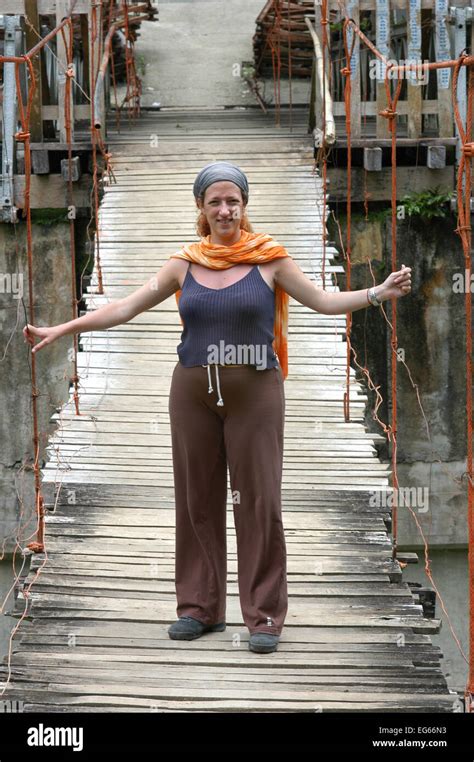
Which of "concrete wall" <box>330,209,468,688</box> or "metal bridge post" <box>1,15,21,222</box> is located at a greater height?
"metal bridge post" <box>1,15,21,222</box>

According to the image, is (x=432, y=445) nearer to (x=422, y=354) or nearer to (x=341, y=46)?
(x=422, y=354)

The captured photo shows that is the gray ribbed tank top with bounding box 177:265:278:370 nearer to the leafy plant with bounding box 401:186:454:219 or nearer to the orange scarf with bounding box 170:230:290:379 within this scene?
the orange scarf with bounding box 170:230:290:379

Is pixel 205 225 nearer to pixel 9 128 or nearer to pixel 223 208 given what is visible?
pixel 223 208

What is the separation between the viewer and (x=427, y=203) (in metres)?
8.27

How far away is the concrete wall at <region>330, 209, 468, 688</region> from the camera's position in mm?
8398

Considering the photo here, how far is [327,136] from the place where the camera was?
7.93m

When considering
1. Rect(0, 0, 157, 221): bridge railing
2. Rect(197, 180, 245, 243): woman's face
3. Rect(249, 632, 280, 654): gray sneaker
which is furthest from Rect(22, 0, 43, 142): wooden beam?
Rect(249, 632, 280, 654): gray sneaker

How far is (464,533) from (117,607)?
4714 mm

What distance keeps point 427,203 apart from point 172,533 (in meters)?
3.86

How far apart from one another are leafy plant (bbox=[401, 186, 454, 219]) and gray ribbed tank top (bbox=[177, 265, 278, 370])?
4.54m

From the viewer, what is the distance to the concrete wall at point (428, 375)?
8398 millimetres

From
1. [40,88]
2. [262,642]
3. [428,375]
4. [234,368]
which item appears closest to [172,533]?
[262,642]

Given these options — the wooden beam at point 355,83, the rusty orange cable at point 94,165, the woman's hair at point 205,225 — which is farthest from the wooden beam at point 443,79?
the woman's hair at point 205,225
